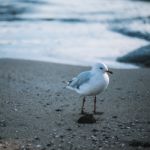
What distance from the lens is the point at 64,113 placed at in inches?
352

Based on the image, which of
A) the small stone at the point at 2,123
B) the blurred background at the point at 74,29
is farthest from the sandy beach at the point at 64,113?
the blurred background at the point at 74,29

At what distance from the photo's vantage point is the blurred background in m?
15.0

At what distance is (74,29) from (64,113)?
11154 mm

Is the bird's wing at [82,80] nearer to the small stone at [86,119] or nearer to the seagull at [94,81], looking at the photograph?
the seagull at [94,81]

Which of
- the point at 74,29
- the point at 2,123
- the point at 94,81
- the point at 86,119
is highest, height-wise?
the point at 74,29

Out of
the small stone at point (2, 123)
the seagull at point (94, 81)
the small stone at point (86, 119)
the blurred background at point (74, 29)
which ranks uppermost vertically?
the blurred background at point (74, 29)

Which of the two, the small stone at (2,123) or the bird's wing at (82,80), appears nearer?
the small stone at (2,123)

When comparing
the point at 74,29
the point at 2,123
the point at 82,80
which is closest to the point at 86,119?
the point at 82,80

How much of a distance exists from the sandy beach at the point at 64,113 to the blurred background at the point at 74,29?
7.07 ft

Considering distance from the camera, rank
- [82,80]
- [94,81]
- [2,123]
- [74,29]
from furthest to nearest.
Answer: [74,29], [82,80], [94,81], [2,123]

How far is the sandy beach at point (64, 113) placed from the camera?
7.43 meters

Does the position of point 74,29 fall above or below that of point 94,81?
above

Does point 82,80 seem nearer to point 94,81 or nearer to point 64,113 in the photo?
point 94,81

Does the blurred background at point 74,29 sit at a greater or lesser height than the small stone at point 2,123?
greater
